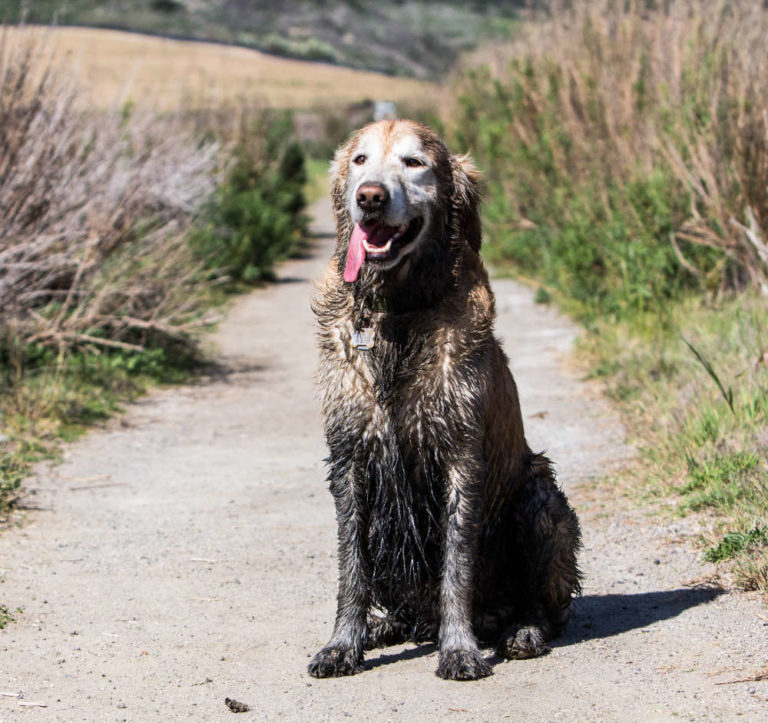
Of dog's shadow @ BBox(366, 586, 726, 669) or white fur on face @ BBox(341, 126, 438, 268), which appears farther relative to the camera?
dog's shadow @ BBox(366, 586, 726, 669)

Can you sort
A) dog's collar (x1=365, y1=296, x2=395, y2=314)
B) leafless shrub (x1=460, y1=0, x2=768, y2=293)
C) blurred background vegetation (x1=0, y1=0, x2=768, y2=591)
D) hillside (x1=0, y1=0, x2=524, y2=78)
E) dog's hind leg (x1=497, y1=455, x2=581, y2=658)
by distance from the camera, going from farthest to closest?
hillside (x1=0, y1=0, x2=524, y2=78), leafless shrub (x1=460, y1=0, x2=768, y2=293), blurred background vegetation (x1=0, y1=0, x2=768, y2=591), dog's hind leg (x1=497, y1=455, x2=581, y2=658), dog's collar (x1=365, y1=296, x2=395, y2=314)

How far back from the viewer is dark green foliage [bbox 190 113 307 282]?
14727 millimetres

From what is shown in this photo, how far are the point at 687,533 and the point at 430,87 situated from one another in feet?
75.2

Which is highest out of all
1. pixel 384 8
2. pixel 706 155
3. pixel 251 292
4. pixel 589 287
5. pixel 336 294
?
pixel 384 8

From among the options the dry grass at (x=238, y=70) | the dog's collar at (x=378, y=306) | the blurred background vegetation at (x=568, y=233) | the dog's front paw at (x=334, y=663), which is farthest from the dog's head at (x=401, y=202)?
the dry grass at (x=238, y=70)

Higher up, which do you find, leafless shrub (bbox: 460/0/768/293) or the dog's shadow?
leafless shrub (bbox: 460/0/768/293)

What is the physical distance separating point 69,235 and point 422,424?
5603 millimetres

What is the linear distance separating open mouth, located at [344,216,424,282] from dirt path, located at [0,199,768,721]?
58.9 inches

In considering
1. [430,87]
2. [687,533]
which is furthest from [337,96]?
[687,533]

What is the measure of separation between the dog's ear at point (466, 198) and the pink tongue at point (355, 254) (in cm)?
42

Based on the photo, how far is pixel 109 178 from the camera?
10.9 metres

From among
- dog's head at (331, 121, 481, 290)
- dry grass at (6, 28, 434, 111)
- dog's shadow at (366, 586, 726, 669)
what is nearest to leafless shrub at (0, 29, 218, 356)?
dog's head at (331, 121, 481, 290)

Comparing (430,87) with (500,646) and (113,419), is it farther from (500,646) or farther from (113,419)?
(500,646)

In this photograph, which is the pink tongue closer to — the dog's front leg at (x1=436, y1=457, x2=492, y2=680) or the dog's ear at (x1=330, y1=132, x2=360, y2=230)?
the dog's ear at (x1=330, y1=132, x2=360, y2=230)
